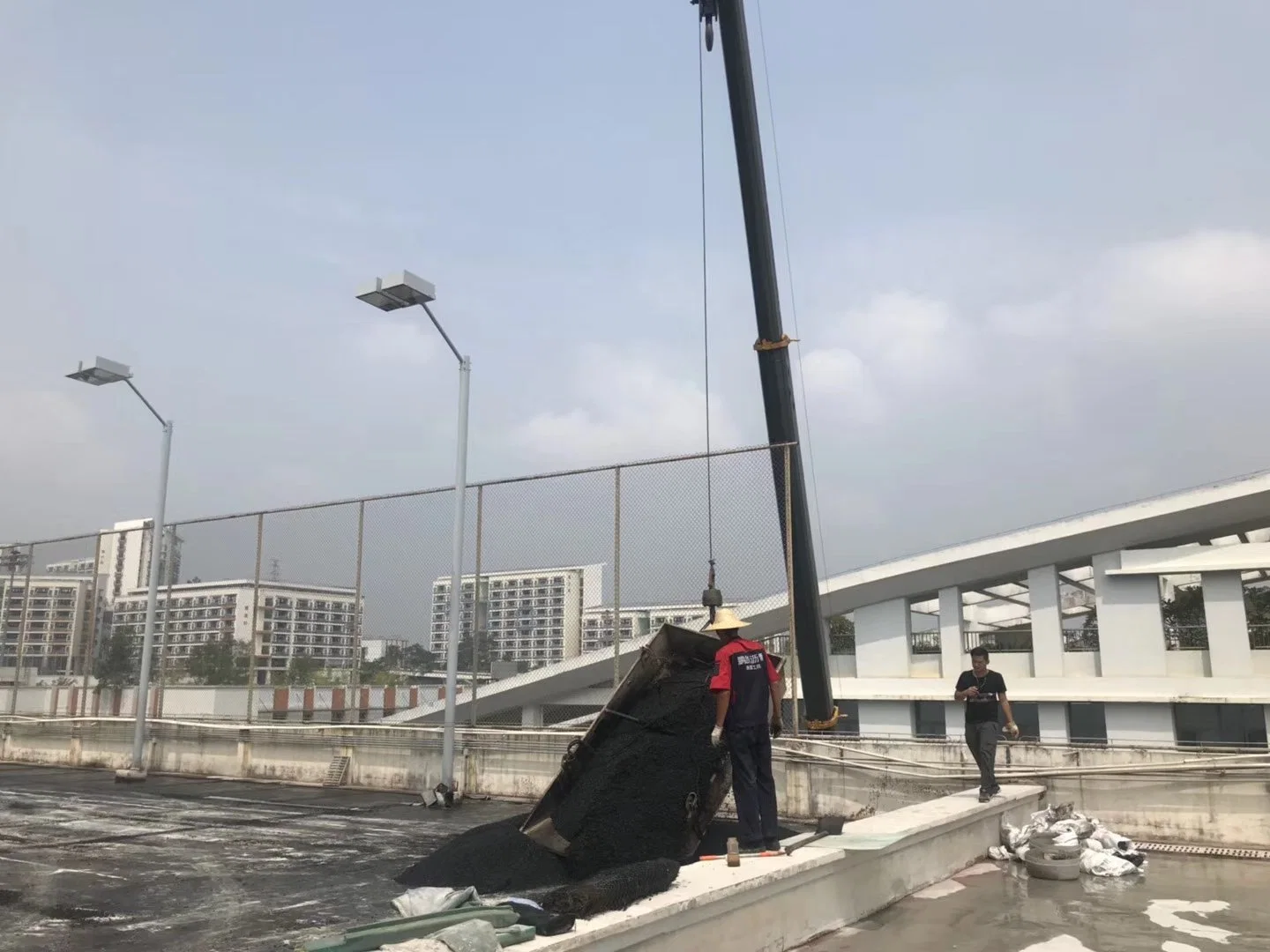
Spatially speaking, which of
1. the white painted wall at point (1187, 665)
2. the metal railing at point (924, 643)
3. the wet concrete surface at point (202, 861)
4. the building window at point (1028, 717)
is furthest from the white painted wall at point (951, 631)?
the wet concrete surface at point (202, 861)

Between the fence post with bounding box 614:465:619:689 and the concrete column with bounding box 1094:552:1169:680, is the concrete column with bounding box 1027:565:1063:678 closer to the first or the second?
the concrete column with bounding box 1094:552:1169:680

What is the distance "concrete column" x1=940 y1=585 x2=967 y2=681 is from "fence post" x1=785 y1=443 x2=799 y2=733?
22698 millimetres

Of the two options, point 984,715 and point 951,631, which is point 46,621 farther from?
point 951,631

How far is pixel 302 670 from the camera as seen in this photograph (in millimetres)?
13414

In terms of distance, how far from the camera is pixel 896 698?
3178cm

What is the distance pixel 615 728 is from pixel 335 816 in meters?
4.21

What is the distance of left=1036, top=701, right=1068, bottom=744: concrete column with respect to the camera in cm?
2875

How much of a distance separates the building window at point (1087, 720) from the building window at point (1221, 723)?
6.62ft

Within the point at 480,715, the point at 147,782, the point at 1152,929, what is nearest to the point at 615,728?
the point at 1152,929

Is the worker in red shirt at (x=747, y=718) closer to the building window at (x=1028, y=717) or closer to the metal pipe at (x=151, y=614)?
the metal pipe at (x=151, y=614)

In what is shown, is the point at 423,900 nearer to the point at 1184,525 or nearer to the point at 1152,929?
the point at 1152,929

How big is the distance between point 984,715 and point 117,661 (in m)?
14.6

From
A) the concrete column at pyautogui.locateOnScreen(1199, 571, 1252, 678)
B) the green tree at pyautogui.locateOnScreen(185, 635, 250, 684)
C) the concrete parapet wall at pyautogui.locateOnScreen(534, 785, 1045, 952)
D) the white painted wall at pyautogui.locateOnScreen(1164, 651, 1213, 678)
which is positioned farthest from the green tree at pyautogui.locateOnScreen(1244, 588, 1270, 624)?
the green tree at pyautogui.locateOnScreen(185, 635, 250, 684)

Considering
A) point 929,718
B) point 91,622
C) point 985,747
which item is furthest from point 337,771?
point 929,718
